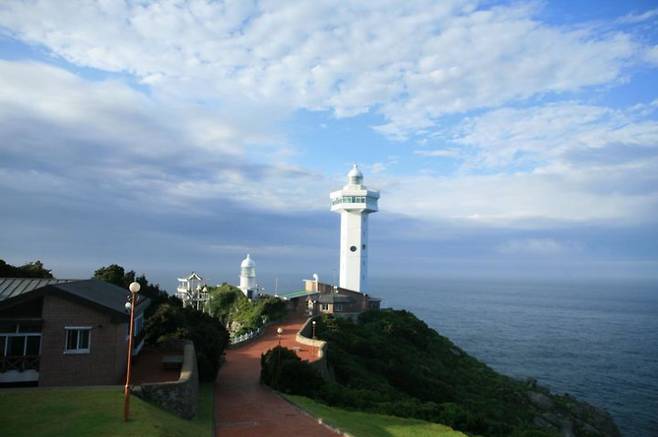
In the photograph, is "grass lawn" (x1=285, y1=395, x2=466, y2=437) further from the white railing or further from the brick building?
the white railing

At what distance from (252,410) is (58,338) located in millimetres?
7049

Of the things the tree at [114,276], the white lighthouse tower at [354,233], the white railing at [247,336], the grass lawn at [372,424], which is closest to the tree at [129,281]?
the tree at [114,276]

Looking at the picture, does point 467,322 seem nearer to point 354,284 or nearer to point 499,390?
point 354,284

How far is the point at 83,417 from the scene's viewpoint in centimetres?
1265

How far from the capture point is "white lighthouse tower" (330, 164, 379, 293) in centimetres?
5491

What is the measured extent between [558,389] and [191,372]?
1666 inches

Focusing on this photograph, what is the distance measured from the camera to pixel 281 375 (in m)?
20.8

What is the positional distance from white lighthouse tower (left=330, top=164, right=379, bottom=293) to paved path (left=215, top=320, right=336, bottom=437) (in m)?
27.8

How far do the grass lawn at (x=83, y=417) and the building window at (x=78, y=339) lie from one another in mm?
2548

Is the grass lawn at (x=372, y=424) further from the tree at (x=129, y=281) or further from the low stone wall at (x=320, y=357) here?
the tree at (x=129, y=281)

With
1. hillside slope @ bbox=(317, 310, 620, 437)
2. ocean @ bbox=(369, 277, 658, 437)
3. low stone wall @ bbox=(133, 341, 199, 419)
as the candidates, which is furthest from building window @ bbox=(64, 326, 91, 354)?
ocean @ bbox=(369, 277, 658, 437)

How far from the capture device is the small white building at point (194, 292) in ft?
172

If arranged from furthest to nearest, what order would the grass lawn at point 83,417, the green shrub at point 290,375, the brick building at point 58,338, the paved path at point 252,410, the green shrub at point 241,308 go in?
the green shrub at point 241,308 < the green shrub at point 290,375 < the brick building at point 58,338 < the paved path at point 252,410 < the grass lawn at point 83,417

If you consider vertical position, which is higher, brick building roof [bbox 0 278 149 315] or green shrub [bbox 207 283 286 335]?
brick building roof [bbox 0 278 149 315]
